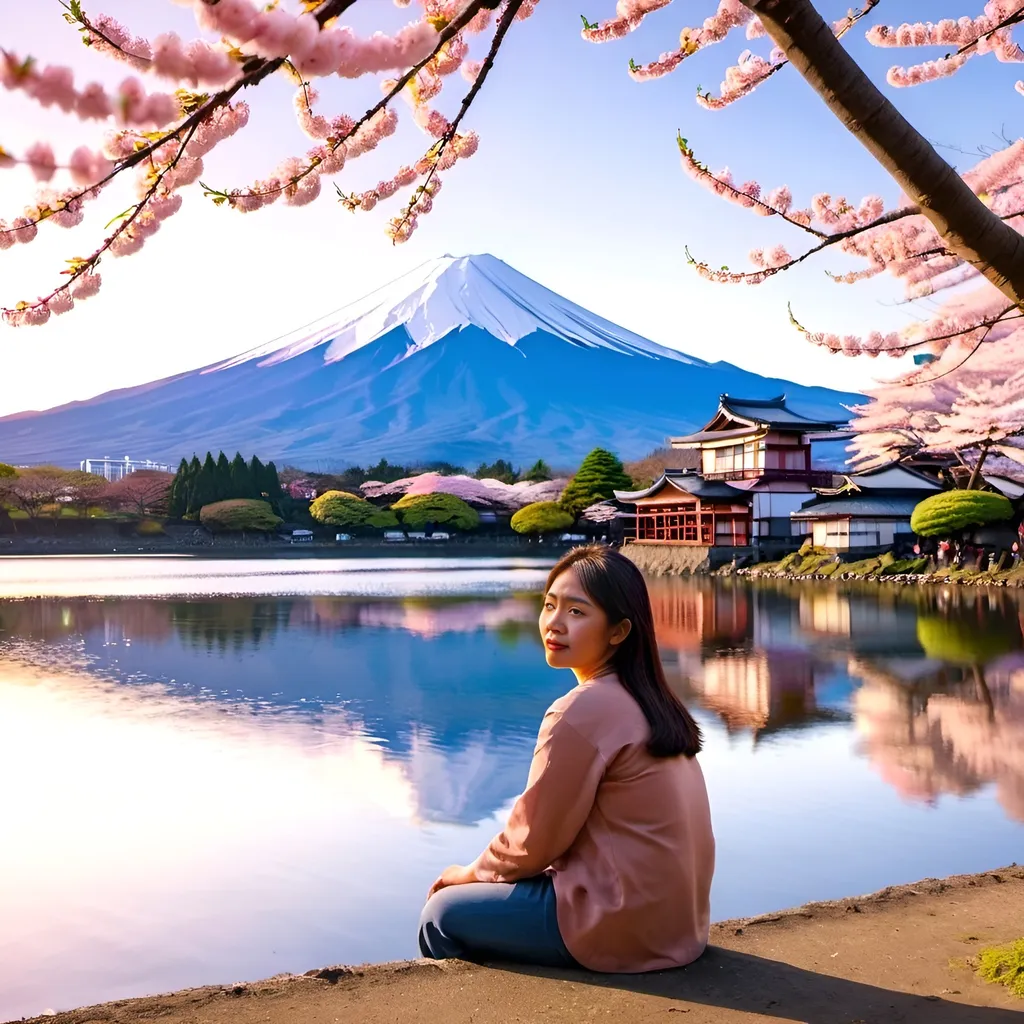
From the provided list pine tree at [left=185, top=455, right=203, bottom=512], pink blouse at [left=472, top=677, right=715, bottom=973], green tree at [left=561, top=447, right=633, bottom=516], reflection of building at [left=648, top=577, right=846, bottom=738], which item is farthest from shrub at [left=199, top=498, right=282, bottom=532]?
pink blouse at [left=472, top=677, right=715, bottom=973]

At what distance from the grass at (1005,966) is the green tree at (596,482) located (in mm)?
37981

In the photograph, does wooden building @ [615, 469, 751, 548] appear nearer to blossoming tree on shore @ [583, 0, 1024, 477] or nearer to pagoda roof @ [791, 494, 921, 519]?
pagoda roof @ [791, 494, 921, 519]

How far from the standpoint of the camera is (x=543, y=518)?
4200cm

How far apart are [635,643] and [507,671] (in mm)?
7451

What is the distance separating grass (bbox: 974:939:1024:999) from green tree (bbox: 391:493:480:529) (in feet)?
146

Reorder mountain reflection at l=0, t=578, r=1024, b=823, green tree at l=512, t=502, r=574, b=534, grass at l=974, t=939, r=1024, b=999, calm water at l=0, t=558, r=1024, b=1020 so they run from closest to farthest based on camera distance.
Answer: grass at l=974, t=939, r=1024, b=999 → calm water at l=0, t=558, r=1024, b=1020 → mountain reflection at l=0, t=578, r=1024, b=823 → green tree at l=512, t=502, r=574, b=534

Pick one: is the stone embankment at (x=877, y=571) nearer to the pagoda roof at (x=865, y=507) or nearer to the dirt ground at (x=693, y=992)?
the pagoda roof at (x=865, y=507)

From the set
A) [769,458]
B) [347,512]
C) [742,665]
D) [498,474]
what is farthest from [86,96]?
[498,474]

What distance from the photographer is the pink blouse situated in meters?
2.23

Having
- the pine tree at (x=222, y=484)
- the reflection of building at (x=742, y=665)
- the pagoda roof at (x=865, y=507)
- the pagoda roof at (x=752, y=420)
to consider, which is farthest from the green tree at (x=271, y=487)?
the reflection of building at (x=742, y=665)

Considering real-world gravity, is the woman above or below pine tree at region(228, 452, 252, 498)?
→ below

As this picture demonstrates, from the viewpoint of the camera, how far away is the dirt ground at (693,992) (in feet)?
7.16

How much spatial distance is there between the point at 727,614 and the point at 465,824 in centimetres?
1087

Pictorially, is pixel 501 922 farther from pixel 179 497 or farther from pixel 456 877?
pixel 179 497
